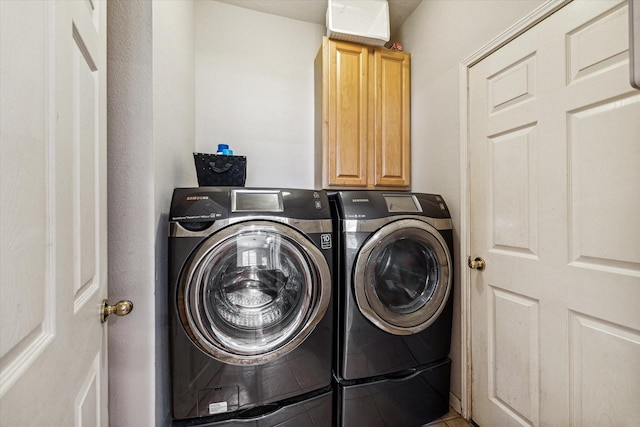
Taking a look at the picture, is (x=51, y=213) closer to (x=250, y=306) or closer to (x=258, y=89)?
(x=250, y=306)

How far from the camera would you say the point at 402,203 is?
149 cm

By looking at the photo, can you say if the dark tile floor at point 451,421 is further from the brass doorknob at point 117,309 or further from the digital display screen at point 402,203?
the brass doorknob at point 117,309

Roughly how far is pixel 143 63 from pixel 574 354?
1.96 m

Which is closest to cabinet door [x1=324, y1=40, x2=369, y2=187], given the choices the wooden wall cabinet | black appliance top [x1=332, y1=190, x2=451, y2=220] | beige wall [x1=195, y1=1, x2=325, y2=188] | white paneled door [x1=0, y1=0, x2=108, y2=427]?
the wooden wall cabinet

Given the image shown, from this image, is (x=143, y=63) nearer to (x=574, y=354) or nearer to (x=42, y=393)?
(x=42, y=393)

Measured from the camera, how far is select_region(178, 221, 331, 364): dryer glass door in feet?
3.65

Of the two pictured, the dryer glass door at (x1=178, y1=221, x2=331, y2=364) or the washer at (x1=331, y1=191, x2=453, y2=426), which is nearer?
the dryer glass door at (x1=178, y1=221, x2=331, y2=364)

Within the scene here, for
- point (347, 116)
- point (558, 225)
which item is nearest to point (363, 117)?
point (347, 116)

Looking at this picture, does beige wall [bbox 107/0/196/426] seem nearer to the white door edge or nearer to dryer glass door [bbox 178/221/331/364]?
dryer glass door [bbox 178/221/331/364]

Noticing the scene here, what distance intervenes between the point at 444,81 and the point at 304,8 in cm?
119

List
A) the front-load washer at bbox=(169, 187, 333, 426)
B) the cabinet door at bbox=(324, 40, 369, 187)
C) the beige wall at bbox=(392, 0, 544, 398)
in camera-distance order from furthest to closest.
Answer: the cabinet door at bbox=(324, 40, 369, 187)
the beige wall at bbox=(392, 0, 544, 398)
the front-load washer at bbox=(169, 187, 333, 426)

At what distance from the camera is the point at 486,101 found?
146 centimetres

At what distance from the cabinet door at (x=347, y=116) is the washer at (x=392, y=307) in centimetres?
55

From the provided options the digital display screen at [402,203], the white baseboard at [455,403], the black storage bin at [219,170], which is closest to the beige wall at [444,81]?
the white baseboard at [455,403]
